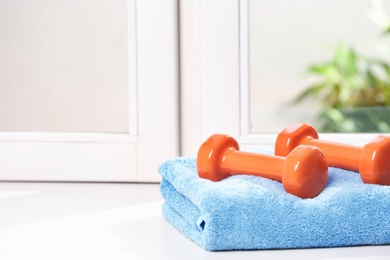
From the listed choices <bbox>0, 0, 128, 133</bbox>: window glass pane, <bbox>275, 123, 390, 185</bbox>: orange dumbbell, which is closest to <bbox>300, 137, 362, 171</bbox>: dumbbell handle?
<bbox>275, 123, 390, 185</bbox>: orange dumbbell

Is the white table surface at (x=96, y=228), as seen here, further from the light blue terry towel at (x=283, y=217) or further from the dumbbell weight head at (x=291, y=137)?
the dumbbell weight head at (x=291, y=137)

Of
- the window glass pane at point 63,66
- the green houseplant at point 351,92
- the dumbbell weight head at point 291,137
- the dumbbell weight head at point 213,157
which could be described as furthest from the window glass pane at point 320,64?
the dumbbell weight head at point 213,157

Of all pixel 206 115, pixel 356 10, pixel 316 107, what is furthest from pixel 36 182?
pixel 356 10

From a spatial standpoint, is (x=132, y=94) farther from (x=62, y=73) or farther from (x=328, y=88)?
(x=328, y=88)

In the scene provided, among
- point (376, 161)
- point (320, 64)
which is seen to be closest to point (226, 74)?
point (320, 64)

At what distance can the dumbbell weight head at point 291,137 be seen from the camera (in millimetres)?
1481

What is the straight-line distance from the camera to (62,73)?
6.66 feet

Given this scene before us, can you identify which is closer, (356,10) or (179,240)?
(179,240)

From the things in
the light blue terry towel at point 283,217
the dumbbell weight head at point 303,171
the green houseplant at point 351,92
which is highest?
the green houseplant at point 351,92

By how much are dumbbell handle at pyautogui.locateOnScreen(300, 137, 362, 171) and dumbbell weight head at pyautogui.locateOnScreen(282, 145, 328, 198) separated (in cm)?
11

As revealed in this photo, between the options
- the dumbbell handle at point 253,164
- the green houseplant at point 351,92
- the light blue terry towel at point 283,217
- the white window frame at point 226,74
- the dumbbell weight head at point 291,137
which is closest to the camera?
the light blue terry towel at point 283,217

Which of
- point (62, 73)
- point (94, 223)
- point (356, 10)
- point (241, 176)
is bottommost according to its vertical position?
point (94, 223)

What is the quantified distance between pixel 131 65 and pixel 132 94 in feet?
0.22

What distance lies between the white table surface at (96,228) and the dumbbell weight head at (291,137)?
24 cm
